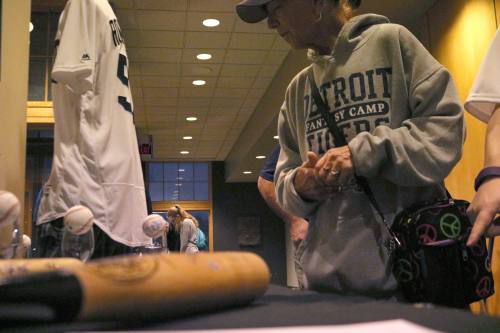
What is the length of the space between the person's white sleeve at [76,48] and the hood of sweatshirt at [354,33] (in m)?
0.77

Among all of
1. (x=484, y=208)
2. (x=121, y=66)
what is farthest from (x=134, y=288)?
(x=121, y=66)

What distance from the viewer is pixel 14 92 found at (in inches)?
68.9

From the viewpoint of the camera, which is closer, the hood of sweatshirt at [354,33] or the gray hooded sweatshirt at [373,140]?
the gray hooded sweatshirt at [373,140]

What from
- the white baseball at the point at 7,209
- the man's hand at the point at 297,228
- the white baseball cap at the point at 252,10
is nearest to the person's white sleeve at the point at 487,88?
the white baseball cap at the point at 252,10

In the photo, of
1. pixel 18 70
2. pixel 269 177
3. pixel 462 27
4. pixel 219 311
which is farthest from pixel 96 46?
pixel 462 27

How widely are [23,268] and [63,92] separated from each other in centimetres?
109

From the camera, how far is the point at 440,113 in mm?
935

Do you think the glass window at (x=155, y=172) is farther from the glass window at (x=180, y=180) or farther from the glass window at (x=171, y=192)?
the glass window at (x=171, y=192)

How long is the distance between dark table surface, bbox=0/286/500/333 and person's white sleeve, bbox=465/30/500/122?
65cm

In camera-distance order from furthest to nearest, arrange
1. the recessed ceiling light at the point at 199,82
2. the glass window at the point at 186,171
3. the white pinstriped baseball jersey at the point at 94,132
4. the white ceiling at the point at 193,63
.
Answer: the glass window at the point at 186,171 < the recessed ceiling light at the point at 199,82 < the white ceiling at the point at 193,63 < the white pinstriped baseball jersey at the point at 94,132

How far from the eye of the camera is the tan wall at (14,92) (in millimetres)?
1613

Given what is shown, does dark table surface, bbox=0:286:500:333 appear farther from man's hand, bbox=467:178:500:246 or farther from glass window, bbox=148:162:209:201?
glass window, bbox=148:162:209:201

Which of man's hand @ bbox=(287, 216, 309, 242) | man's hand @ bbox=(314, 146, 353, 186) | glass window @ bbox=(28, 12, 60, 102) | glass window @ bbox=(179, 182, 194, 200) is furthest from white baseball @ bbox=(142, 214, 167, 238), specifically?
glass window @ bbox=(179, 182, 194, 200)

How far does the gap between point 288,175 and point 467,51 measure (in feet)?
10.8
